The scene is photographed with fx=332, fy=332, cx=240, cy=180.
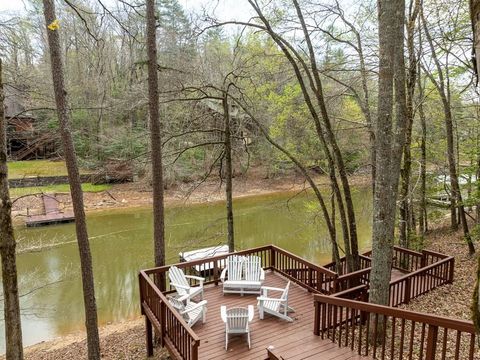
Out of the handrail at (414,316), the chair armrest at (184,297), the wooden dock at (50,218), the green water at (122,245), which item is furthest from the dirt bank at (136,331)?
the wooden dock at (50,218)

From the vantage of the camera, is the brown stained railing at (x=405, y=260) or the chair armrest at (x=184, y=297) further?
the brown stained railing at (x=405, y=260)

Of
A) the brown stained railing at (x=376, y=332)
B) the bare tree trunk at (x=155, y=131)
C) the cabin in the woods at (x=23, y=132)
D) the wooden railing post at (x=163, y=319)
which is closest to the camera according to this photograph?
the brown stained railing at (x=376, y=332)

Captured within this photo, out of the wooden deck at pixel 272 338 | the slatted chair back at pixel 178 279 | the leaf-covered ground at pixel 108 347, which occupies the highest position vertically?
the slatted chair back at pixel 178 279

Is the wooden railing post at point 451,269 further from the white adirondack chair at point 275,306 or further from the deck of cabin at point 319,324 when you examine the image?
the white adirondack chair at point 275,306

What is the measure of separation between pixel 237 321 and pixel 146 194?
19526mm

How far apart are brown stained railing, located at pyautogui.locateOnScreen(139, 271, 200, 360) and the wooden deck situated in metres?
0.38

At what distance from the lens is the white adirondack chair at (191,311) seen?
5.46m

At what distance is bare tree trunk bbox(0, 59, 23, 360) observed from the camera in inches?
182

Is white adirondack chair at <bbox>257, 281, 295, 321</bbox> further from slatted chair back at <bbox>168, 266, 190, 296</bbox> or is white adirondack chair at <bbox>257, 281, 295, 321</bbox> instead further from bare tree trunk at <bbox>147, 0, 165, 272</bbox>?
bare tree trunk at <bbox>147, 0, 165, 272</bbox>

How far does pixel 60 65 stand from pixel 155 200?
300 cm

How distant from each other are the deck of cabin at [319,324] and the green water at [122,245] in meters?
2.71

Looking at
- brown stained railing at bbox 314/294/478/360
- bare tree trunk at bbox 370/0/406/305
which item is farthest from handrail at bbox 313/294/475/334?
bare tree trunk at bbox 370/0/406/305

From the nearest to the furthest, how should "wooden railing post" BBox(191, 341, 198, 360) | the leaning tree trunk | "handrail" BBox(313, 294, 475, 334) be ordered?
"handrail" BBox(313, 294, 475, 334) < "wooden railing post" BBox(191, 341, 198, 360) < the leaning tree trunk

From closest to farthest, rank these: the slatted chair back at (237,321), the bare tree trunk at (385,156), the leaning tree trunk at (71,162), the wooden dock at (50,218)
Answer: the bare tree trunk at (385,156) → the slatted chair back at (237,321) → the leaning tree trunk at (71,162) → the wooden dock at (50,218)
